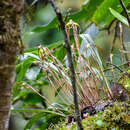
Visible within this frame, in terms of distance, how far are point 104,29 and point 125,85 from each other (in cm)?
97

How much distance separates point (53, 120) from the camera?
1054mm

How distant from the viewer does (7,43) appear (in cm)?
49

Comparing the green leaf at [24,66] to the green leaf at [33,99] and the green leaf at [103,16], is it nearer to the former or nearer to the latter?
the green leaf at [33,99]

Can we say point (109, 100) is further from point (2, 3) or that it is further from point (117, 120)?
point (2, 3)

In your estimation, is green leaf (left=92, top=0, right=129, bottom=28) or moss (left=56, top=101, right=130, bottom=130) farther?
green leaf (left=92, top=0, right=129, bottom=28)

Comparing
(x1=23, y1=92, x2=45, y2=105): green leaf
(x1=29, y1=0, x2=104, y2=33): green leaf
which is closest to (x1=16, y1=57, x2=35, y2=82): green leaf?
(x1=29, y1=0, x2=104, y2=33): green leaf

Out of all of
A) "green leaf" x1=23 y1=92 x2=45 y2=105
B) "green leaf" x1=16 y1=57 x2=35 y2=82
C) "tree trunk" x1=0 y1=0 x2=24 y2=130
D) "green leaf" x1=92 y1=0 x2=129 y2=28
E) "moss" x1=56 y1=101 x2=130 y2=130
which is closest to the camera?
"tree trunk" x1=0 y1=0 x2=24 y2=130

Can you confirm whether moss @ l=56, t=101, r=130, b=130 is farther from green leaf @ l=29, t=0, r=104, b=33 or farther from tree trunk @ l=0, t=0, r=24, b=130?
green leaf @ l=29, t=0, r=104, b=33

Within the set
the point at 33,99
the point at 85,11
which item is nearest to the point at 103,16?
the point at 85,11

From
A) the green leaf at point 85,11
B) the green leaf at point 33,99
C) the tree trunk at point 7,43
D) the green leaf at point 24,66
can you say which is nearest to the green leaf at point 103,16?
the green leaf at point 85,11

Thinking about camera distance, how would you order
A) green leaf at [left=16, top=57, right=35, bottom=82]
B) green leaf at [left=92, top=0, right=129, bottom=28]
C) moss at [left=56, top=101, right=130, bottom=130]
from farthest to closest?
green leaf at [left=92, top=0, right=129, bottom=28]
green leaf at [left=16, top=57, right=35, bottom=82]
moss at [left=56, top=101, right=130, bottom=130]

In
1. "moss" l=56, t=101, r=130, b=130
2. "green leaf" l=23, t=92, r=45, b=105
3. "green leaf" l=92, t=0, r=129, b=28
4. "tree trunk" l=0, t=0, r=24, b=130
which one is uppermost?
"green leaf" l=92, t=0, r=129, b=28

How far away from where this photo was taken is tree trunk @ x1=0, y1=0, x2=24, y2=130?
19.4 inches

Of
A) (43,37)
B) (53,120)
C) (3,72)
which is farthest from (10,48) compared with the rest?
(43,37)
